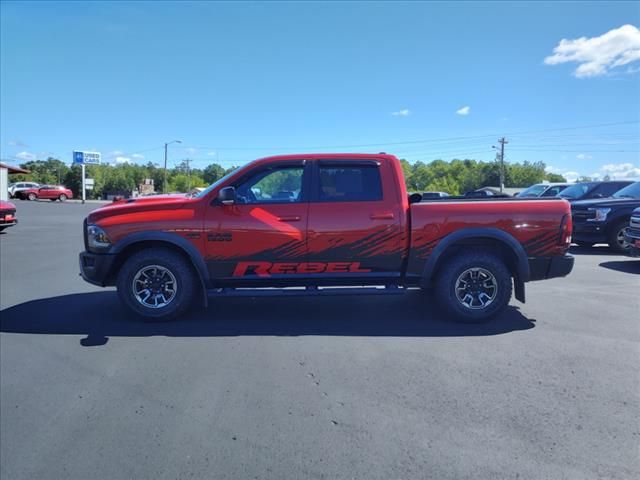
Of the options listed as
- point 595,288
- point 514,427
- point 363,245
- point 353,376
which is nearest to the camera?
point 514,427

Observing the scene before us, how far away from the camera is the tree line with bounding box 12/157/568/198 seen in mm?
90312

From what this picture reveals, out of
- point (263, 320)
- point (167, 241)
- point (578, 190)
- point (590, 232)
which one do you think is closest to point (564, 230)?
point (263, 320)

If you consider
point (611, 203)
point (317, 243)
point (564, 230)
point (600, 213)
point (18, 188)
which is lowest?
point (317, 243)

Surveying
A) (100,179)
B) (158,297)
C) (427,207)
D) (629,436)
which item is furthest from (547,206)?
(100,179)

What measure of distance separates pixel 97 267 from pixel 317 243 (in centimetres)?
257

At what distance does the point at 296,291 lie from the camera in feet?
16.4

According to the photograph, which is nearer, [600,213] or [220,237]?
[220,237]

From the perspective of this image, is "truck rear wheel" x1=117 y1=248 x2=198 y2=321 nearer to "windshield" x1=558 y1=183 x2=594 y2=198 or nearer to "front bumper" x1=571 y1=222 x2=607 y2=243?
"front bumper" x1=571 y1=222 x2=607 y2=243

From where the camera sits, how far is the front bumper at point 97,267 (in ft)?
16.3

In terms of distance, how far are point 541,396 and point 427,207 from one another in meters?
2.37

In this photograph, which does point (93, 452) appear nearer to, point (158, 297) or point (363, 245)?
point (158, 297)

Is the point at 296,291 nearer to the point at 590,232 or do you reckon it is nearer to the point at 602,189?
the point at 590,232

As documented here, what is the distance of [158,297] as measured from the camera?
5.09 metres

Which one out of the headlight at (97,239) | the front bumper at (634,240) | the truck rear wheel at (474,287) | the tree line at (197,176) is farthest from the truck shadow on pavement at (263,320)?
the tree line at (197,176)
